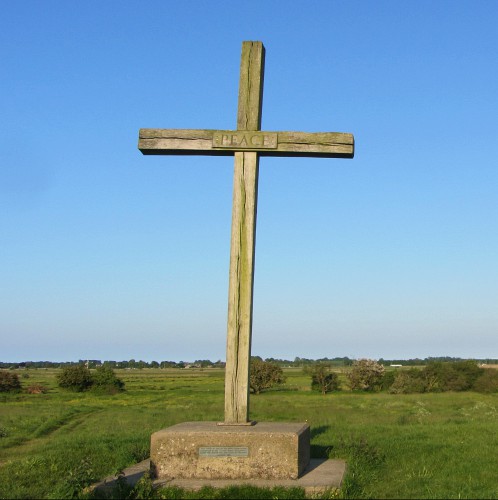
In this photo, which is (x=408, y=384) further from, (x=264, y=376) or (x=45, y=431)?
(x=45, y=431)

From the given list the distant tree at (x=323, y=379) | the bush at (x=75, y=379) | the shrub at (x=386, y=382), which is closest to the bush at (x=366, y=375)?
the shrub at (x=386, y=382)

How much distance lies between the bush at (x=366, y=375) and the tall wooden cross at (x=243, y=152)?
61677 millimetres

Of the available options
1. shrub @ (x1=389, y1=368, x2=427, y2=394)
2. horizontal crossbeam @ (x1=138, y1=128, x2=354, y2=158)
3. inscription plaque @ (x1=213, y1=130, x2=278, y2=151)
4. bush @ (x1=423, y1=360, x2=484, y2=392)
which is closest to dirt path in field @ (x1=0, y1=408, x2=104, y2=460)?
horizontal crossbeam @ (x1=138, y1=128, x2=354, y2=158)

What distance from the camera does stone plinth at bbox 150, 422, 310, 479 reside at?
25.3 feet

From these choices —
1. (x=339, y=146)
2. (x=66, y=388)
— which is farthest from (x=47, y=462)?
(x=66, y=388)

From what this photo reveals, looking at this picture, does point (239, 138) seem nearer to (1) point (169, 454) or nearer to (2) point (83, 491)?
(1) point (169, 454)

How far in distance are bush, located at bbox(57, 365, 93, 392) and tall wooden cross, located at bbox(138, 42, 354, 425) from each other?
59600mm

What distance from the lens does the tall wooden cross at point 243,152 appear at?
8469 millimetres

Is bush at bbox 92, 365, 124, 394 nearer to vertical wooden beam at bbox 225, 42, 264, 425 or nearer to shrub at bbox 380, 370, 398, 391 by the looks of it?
shrub at bbox 380, 370, 398, 391

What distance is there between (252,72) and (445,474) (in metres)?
6.22

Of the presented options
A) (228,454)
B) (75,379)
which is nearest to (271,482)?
(228,454)

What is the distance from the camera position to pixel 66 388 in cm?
6525

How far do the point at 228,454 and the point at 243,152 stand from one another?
413 cm

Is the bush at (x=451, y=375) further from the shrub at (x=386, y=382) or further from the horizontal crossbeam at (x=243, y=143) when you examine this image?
the horizontal crossbeam at (x=243, y=143)
